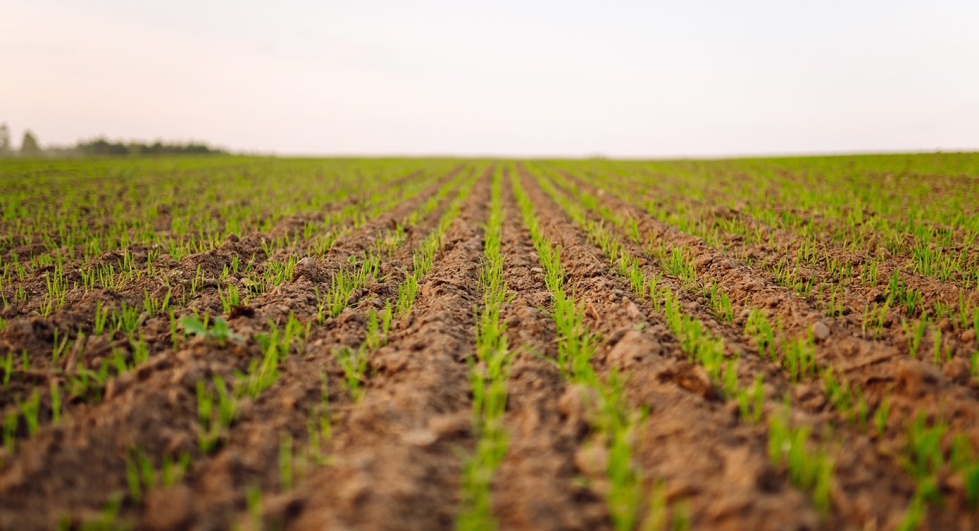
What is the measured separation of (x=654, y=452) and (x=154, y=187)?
49.1ft

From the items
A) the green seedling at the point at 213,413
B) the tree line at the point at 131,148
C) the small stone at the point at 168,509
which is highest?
the tree line at the point at 131,148

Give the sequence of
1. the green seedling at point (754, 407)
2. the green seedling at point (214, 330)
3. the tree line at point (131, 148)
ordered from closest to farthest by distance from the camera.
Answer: the green seedling at point (754, 407)
the green seedling at point (214, 330)
the tree line at point (131, 148)

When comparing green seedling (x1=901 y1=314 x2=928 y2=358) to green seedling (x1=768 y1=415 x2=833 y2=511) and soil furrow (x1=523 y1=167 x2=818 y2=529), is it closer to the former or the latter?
soil furrow (x1=523 y1=167 x2=818 y2=529)

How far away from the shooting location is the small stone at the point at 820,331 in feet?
10.1

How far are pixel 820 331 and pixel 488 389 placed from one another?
213cm

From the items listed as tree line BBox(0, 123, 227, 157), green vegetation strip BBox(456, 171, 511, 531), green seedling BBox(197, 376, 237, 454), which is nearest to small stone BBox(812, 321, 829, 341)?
green vegetation strip BBox(456, 171, 511, 531)

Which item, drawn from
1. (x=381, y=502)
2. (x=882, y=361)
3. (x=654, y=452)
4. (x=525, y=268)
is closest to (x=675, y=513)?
(x=654, y=452)

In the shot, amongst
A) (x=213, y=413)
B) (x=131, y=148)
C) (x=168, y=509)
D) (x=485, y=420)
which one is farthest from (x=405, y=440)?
(x=131, y=148)

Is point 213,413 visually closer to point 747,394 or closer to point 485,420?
point 485,420

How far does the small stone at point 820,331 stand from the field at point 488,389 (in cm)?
1

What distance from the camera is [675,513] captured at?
5.39ft

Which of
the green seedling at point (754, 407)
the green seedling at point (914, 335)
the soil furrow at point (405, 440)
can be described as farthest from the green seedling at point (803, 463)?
the green seedling at point (914, 335)

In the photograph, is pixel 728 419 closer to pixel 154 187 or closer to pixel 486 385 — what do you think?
pixel 486 385

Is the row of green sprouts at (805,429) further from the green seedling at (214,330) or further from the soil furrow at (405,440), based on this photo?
the green seedling at (214,330)
